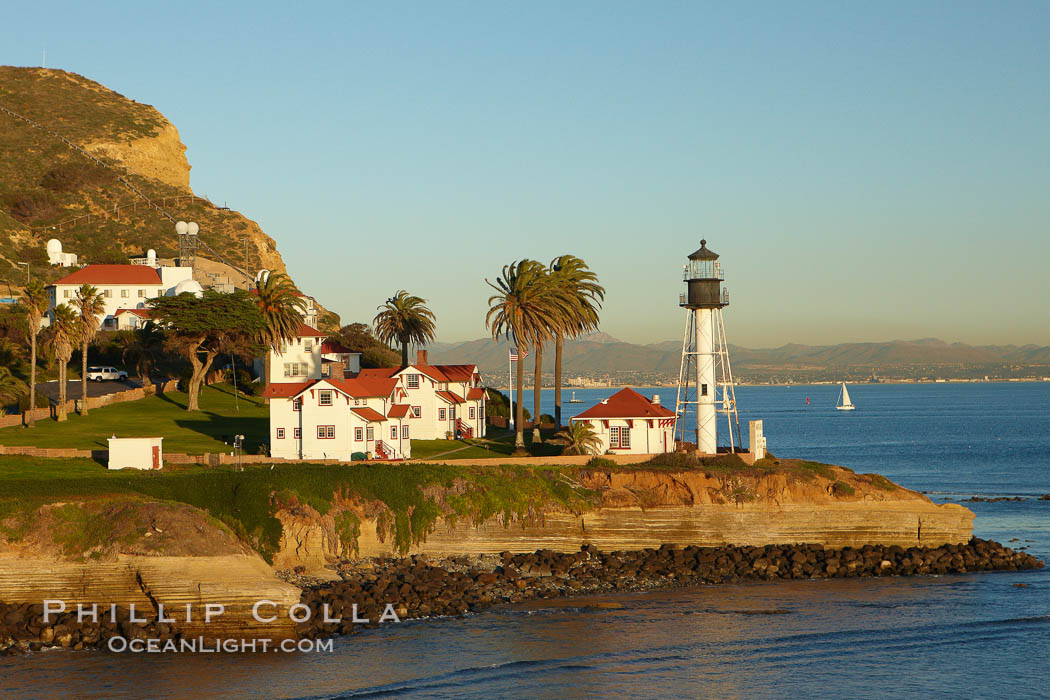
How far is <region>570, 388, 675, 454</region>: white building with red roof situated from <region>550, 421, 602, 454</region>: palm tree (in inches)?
16.2

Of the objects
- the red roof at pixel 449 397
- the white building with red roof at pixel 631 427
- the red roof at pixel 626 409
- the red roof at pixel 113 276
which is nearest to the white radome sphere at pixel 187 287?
the red roof at pixel 113 276

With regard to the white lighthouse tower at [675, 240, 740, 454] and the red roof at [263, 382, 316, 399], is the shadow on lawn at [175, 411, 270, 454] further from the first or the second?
the white lighthouse tower at [675, 240, 740, 454]

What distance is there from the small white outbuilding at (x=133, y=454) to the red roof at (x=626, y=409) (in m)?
25.7

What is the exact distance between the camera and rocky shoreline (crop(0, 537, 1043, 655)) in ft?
140

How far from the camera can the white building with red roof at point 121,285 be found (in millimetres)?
119438

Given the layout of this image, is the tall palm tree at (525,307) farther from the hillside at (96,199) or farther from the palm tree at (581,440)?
the hillside at (96,199)

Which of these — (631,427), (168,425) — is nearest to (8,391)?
(168,425)

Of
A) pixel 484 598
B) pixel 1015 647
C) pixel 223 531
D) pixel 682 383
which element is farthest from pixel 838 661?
pixel 682 383

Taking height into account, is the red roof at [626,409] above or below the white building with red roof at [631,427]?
above

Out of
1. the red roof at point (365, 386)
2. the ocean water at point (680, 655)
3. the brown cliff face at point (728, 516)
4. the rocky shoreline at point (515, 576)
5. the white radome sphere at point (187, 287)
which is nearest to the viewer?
the ocean water at point (680, 655)

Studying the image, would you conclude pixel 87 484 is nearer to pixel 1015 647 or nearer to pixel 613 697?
pixel 613 697

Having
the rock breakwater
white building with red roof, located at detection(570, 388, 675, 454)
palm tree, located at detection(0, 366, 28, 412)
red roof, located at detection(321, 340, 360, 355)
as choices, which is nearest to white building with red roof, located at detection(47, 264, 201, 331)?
red roof, located at detection(321, 340, 360, 355)

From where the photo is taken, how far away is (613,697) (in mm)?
37375

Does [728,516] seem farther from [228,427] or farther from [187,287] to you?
[187,287]
